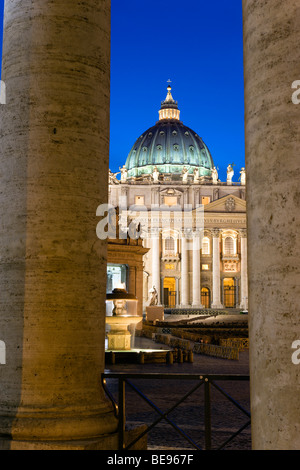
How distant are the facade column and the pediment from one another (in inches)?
117

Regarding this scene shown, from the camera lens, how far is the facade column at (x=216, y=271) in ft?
265

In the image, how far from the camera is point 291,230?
3225 mm

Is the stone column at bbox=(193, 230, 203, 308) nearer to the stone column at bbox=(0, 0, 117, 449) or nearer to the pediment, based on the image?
the pediment

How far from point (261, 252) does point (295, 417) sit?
900 mm

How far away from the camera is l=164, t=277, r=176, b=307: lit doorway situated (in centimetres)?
8269

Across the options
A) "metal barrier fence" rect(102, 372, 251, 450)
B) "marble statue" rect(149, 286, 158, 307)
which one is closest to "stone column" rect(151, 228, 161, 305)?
"marble statue" rect(149, 286, 158, 307)

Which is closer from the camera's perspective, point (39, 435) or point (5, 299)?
point (39, 435)

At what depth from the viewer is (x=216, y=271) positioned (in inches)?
3182

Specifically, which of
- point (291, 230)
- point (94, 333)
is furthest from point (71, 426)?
point (291, 230)

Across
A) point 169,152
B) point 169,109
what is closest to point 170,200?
point 169,152

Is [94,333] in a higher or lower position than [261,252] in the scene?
lower

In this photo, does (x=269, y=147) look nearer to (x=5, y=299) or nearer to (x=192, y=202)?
(x=5, y=299)

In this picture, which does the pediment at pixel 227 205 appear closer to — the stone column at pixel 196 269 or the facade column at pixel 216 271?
the facade column at pixel 216 271

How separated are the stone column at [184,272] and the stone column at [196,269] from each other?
3.22ft
